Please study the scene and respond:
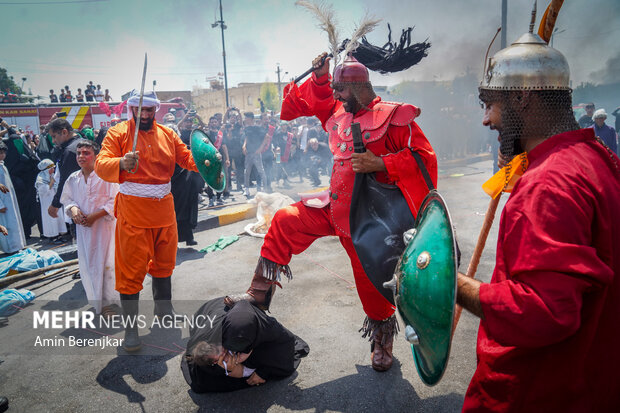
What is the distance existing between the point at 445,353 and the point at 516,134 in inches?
34.7

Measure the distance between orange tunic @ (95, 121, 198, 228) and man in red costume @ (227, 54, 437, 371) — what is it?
4.37 feet

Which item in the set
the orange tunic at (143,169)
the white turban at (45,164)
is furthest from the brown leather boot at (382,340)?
the white turban at (45,164)

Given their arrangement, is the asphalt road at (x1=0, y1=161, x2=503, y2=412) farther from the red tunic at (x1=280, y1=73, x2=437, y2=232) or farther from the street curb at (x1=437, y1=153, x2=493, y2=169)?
the street curb at (x1=437, y1=153, x2=493, y2=169)

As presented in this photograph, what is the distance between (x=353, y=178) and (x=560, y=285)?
1.85 m

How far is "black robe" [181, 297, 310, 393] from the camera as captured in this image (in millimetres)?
2686

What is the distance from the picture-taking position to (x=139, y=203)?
3.69m

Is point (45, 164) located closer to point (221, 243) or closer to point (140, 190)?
point (221, 243)

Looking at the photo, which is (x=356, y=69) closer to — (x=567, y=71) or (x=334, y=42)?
(x=334, y=42)

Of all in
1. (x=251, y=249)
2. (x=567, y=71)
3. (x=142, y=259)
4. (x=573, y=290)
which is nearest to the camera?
(x=573, y=290)

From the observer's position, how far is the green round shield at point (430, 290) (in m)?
1.30

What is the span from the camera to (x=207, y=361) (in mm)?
2725

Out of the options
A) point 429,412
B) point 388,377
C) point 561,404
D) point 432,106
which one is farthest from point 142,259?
point 432,106

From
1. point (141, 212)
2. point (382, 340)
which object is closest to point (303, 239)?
point (382, 340)

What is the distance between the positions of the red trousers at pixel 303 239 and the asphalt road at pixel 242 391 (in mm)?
558
